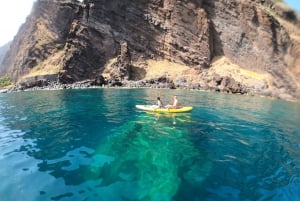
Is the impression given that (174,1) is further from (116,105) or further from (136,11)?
(116,105)

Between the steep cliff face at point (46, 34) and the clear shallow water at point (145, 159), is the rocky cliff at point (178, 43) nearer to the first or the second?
the steep cliff face at point (46, 34)

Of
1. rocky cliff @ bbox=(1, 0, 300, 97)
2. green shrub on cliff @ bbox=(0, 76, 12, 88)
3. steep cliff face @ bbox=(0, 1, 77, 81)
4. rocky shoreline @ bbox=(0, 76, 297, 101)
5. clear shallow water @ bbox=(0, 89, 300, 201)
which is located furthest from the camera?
green shrub on cliff @ bbox=(0, 76, 12, 88)

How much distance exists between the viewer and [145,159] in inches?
548

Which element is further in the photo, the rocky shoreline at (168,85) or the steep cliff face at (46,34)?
the steep cliff face at (46,34)

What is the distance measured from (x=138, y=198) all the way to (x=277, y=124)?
19230mm

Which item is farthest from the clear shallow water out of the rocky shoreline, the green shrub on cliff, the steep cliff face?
the green shrub on cliff

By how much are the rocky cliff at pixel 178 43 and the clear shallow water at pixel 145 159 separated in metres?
37.6

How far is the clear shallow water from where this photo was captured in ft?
35.7

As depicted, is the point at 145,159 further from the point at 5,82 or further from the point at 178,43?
the point at 5,82

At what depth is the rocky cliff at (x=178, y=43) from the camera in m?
60.9

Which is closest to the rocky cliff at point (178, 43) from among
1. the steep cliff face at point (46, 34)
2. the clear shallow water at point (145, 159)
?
the steep cliff face at point (46, 34)

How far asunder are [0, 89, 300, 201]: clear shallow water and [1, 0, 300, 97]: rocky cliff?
37.6m

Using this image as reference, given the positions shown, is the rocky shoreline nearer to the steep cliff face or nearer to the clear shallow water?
the steep cliff face

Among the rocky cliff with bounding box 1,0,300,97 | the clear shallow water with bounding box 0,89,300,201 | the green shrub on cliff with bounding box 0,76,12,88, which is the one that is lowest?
the clear shallow water with bounding box 0,89,300,201
